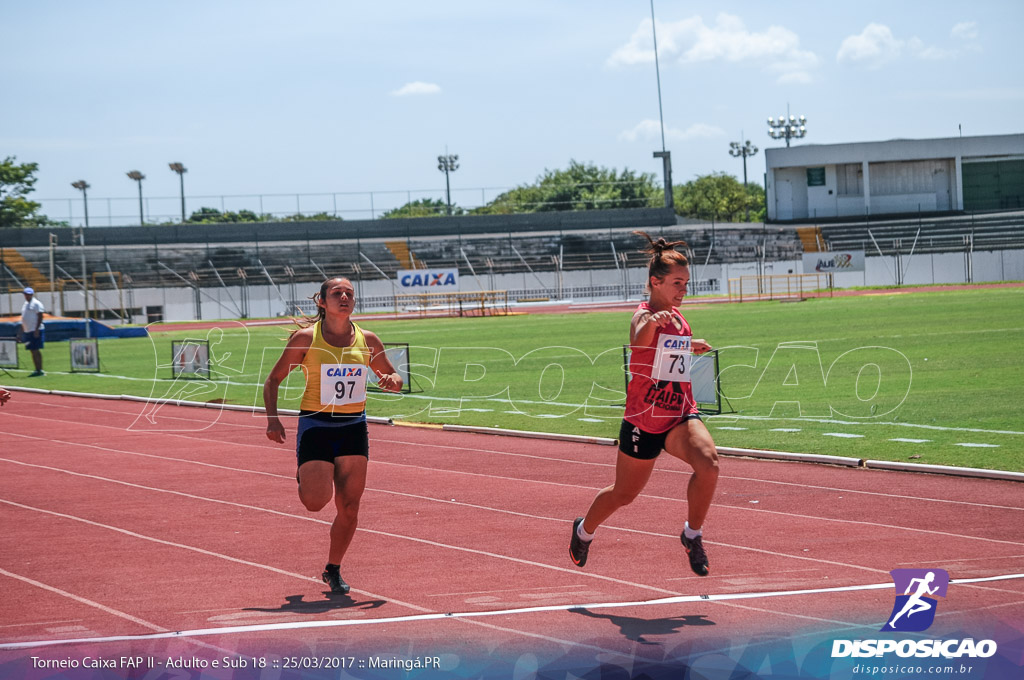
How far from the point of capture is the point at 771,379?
19312 mm

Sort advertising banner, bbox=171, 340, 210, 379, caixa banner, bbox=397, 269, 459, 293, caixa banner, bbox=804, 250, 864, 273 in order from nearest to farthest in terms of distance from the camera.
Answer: advertising banner, bbox=171, 340, 210, 379
caixa banner, bbox=804, 250, 864, 273
caixa banner, bbox=397, 269, 459, 293

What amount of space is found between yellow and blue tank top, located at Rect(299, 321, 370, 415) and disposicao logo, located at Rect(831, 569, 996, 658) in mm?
3288

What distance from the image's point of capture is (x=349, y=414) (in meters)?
7.04

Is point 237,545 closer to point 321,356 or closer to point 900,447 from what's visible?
Result: point 321,356

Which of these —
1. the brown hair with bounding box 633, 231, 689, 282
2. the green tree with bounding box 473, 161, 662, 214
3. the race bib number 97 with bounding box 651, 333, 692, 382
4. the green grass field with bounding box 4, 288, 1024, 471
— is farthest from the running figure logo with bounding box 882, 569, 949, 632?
the green tree with bounding box 473, 161, 662, 214

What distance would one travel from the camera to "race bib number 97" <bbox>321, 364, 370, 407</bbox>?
6.94 metres

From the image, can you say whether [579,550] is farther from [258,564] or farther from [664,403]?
[258,564]

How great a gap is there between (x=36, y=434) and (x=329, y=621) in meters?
12.0

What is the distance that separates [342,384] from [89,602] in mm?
2058

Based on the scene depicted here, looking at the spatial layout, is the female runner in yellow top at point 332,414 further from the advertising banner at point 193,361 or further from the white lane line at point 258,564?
the advertising banner at point 193,361

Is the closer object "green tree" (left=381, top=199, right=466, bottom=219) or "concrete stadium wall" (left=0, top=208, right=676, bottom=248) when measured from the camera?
"concrete stadium wall" (left=0, top=208, right=676, bottom=248)

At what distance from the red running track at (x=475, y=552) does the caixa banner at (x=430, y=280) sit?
48094 millimetres

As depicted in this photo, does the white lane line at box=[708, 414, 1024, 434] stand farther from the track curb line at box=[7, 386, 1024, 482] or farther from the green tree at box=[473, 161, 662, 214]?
the green tree at box=[473, 161, 662, 214]

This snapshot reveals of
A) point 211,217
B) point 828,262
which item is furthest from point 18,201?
point 828,262
